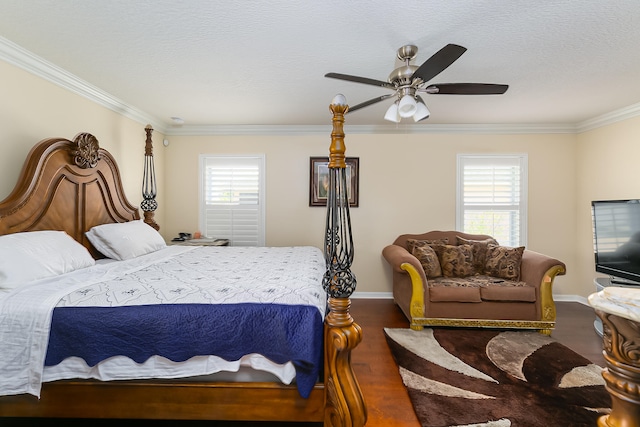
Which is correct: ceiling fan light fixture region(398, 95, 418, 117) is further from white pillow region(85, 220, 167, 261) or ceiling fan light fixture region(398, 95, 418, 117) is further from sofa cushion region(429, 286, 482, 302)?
white pillow region(85, 220, 167, 261)

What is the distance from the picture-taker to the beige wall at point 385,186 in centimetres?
437

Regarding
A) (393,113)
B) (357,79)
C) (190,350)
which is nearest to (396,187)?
(393,113)

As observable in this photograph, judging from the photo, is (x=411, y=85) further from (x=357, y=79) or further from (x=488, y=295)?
(x=488, y=295)

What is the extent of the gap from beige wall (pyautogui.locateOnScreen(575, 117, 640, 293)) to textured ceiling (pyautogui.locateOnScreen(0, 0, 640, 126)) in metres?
0.46

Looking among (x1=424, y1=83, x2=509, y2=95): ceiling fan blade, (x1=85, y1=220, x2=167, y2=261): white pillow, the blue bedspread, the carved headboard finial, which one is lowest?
the blue bedspread

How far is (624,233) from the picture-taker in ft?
10.3

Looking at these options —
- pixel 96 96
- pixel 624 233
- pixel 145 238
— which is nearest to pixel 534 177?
pixel 624 233

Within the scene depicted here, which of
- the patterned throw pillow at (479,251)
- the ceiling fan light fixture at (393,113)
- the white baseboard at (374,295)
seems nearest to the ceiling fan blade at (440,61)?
the ceiling fan light fixture at (393,113)

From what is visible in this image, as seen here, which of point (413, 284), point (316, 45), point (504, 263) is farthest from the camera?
point (504, 263)

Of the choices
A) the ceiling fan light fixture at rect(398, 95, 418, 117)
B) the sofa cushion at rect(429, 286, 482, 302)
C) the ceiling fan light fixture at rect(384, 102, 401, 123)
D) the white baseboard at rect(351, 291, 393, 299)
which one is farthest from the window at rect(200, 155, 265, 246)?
the ceiling fan light fixture at rect(398, 95, 418, 117)

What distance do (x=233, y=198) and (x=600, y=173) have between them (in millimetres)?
4982

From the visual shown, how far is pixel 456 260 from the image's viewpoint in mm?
3699

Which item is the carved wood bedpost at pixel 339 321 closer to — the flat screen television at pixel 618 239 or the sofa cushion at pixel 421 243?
the sofa cushion at pixel 421 243

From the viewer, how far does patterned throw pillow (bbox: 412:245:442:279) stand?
3.59 m
